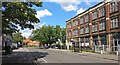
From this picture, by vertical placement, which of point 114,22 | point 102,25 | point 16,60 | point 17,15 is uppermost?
point 114,22

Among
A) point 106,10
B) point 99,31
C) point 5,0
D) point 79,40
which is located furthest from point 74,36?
point 5,0

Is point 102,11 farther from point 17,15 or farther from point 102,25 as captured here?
point 17,15

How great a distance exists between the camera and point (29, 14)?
24.8 m


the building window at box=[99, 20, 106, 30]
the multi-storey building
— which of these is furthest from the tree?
the building window at box=[99, 20, 106, 30]

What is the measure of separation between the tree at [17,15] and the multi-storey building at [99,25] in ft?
77.6

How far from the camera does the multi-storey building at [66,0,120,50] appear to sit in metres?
50.6

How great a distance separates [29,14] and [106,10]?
106 ft

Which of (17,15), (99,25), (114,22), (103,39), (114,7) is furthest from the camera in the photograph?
(99,25)

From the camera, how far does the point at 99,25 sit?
2343 inches

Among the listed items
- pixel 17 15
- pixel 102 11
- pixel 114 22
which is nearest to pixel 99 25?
pixel 102 11

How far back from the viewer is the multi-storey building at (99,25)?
50562mm

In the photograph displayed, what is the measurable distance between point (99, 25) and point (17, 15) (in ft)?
126

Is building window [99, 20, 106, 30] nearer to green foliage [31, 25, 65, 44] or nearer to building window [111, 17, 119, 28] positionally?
building window [111, 17, 119, 28]

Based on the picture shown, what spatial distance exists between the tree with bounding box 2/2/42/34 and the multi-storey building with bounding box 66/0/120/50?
2366 centimetres
